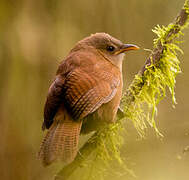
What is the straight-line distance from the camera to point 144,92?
9.90 feet

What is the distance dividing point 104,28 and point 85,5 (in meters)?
0.45

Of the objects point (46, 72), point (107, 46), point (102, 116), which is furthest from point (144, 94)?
point (46, 72)

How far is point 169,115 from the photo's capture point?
5191 millimetres

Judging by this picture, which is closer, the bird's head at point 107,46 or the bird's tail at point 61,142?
the bird's tail at point 61,142

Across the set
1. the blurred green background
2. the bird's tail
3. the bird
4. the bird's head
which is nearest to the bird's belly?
the bird

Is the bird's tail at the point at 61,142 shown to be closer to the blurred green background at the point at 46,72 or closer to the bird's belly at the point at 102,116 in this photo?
the bird's belly at the point at 102,116

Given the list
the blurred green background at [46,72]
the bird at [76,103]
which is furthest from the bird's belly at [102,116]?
Result: the blurred green background at [46,72]

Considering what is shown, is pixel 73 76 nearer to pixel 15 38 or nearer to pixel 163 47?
pixel 163 47

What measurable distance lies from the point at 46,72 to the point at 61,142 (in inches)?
99.6

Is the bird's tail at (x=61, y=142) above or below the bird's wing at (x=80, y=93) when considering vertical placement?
below

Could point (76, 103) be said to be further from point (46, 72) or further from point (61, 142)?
point (46, 72)

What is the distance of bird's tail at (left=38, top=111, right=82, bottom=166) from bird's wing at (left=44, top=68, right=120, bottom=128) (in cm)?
10

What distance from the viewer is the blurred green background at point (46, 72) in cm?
473

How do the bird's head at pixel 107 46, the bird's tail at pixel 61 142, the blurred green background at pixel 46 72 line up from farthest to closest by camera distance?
the blurred green background at pixel 46 72
the bird's head at pixel 107 46
the bird's tail at pixel 61 142
